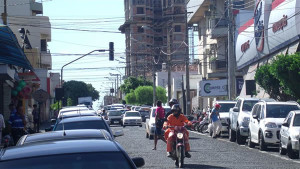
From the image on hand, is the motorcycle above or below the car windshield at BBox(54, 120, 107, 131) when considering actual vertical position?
below

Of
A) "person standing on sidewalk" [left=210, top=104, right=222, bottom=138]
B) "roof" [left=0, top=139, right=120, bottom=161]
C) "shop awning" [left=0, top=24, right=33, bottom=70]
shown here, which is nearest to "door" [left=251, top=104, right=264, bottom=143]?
"person standing on sidewalk" [left=210, top=104, right=222, bottom=138]

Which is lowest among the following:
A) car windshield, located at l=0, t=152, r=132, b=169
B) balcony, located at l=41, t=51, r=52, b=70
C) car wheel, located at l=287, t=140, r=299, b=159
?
car wheel, located at l=287, t=140, r=299, b=159

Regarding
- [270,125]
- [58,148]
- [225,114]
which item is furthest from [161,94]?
[58,148]

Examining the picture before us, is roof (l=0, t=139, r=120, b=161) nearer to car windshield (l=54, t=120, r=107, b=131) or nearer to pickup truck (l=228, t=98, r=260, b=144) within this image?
car windshield (l=54, t=120, r=107, b=131)

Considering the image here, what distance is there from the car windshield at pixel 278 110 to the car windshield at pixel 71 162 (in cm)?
1831

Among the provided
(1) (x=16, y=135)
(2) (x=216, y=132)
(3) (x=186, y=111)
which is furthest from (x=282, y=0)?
(1) (x=16, y=135)

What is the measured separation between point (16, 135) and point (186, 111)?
113 ft

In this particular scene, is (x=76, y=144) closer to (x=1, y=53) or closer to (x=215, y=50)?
(x=1, y=53)

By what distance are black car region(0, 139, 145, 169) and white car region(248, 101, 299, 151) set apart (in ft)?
55.6

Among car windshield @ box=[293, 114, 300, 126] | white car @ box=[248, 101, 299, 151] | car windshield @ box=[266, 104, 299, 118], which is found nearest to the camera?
car windshield @ box=[293, 114, 300, 126]

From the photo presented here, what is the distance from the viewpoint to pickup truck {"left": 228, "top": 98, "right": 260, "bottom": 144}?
28641mm

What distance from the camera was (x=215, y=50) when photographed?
256 ft

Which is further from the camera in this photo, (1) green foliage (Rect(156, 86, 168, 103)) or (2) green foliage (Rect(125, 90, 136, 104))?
(2) green foliage (Rect(125, 90, 136, 104))

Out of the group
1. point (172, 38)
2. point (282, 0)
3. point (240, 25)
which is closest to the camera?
point (282, 0)
